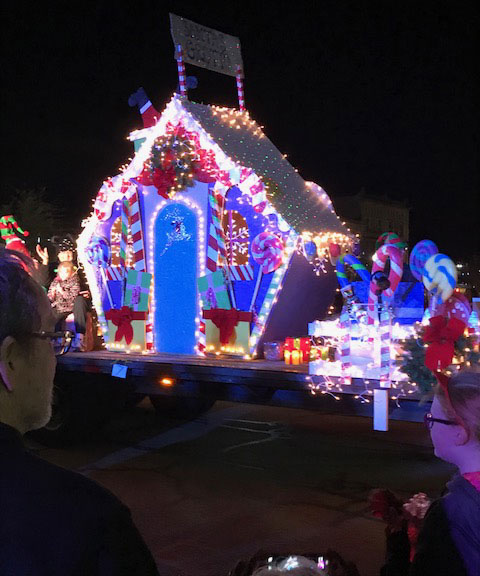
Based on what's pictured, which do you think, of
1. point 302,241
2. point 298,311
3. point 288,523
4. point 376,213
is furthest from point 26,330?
point 376,213

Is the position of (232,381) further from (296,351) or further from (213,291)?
(213,291)

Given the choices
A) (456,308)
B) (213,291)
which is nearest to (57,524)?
(456,308)

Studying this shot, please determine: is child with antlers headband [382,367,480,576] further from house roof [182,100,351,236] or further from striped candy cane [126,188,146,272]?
striped candy cane [126,188,146,272]

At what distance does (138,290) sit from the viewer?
31.1ft

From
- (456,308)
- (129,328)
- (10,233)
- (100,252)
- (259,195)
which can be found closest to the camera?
(456,308)

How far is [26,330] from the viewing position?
5.13ft

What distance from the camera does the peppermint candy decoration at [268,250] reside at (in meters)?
8.16

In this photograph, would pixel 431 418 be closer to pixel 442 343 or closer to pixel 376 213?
pixel 442 343

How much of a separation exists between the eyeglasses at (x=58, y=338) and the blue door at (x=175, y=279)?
6821 millimetres

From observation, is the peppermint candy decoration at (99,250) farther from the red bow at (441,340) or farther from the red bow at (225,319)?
the red bow at (441,340)

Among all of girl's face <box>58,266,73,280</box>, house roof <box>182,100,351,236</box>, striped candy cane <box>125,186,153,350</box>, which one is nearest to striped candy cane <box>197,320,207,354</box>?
striped candy cane <box>125,186,153,350</box>

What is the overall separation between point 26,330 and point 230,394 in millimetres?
6178

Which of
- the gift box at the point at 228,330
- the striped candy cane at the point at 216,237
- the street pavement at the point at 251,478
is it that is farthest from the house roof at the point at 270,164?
the street pavement at the point at 251,478

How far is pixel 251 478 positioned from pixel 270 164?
4.37 meters
